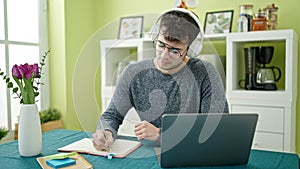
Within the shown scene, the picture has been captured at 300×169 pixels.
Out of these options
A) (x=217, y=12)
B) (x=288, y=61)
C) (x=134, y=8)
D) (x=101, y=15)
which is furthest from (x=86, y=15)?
(x=288, y=61)

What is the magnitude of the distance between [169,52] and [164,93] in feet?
0.71

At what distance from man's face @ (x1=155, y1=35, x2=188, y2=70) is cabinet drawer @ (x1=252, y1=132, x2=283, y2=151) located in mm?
1262

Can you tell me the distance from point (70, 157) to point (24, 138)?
0.21 meters

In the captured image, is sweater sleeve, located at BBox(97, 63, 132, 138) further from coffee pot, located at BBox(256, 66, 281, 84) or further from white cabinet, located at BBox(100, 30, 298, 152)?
coffee pot, located at BBox(256, 66, 281, 84)

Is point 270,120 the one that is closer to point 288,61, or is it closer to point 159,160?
point 288,61

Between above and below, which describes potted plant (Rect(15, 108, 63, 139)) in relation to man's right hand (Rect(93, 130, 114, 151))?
below

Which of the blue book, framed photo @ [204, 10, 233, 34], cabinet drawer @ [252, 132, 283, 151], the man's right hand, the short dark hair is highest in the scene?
framed photo @ [204, 10, 233, 34]

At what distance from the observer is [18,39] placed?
2.53m

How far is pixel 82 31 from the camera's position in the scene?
3.04 m

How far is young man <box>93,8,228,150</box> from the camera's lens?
112 cm

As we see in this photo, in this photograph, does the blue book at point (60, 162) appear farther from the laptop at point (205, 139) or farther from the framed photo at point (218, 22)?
the framed photo at point (218, 22)

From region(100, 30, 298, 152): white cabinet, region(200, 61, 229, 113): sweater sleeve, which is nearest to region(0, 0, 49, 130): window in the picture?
region(100, 30, 298, 152): white cabinet

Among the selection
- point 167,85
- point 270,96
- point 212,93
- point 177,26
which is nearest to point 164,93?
point 167,85

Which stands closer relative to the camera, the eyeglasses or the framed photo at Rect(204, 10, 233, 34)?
the eyeglasses
